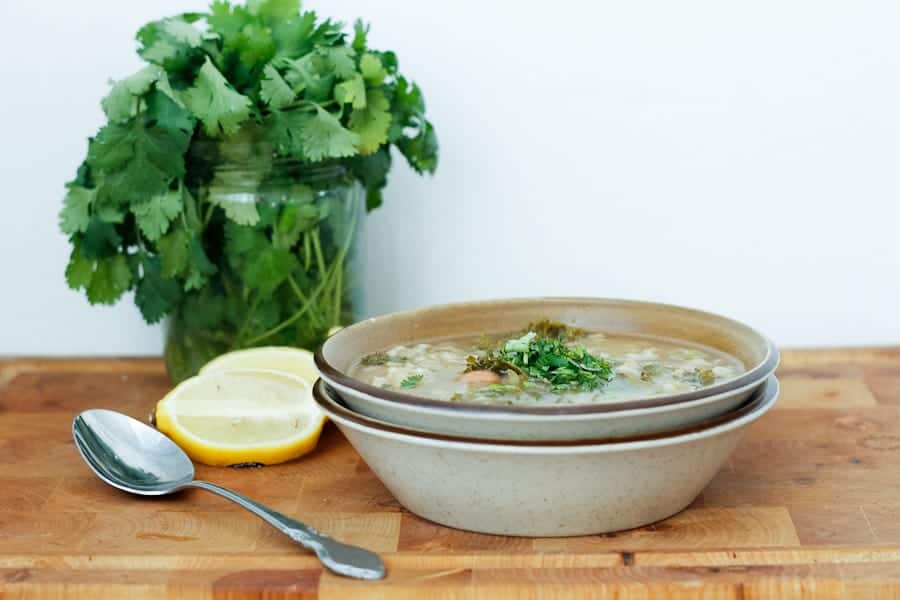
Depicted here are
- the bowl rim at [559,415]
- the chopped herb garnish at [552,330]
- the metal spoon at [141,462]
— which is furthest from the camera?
the chopped herb garnish at [552,330]

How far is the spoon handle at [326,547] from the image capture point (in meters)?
1.18

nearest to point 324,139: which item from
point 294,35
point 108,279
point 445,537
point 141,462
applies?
point 294,35

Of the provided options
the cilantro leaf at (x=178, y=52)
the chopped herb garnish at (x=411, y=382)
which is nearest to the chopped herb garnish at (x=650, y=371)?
the chopped herb garnish at (x=411, y=382)

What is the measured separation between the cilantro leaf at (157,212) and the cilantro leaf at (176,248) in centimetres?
2

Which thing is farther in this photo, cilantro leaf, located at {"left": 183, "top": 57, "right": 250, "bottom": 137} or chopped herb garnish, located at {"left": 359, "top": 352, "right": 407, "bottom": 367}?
cilantro leaf, located at {"left": 183, "top": 57, "right": 250, "bottom": 137}

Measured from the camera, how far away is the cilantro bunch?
1573mm

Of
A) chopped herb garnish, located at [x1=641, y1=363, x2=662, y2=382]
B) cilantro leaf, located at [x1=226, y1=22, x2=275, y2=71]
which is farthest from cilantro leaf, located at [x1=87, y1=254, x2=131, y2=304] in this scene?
chopped herb garnish, located at [x1=641, y1=363, x2=662, y2=382]

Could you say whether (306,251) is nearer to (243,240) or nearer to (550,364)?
(243,240)

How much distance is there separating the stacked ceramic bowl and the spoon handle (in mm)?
99

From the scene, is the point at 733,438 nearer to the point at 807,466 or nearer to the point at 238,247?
the point at 807,466

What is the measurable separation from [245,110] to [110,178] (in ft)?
0.67

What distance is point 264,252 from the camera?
1.62 meters

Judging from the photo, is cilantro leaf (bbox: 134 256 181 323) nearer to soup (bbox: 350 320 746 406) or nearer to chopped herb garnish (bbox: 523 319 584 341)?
soup (bbox: 350 320 746 406)

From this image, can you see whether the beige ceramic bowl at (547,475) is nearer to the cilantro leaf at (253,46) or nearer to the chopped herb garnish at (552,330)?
the chopped herb garnish at (552,330)
